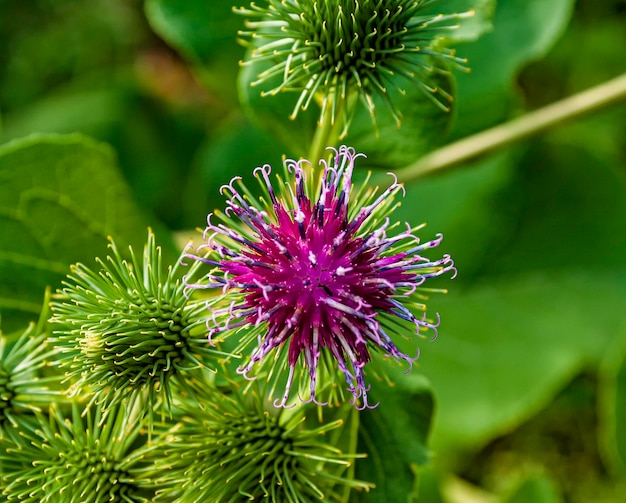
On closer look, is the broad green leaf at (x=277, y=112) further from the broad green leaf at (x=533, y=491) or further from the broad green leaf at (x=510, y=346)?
the broad green leaf at (x=533, y=491)

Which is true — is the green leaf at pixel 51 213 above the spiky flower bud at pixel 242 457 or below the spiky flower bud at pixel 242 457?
above

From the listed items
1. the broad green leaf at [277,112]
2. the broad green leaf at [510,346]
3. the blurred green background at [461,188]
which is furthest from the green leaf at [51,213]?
the broad green leaf at [510,346]

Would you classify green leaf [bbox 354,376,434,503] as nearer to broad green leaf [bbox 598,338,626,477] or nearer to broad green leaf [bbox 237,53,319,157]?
broad green leaf [bbox 237,53,319,157]

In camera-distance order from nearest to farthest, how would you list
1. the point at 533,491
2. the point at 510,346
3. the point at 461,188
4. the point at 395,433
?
the point at 395,433
the point at 533,491
the point at 510,346
the point at 461,188

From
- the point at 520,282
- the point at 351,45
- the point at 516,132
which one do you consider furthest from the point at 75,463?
the point at 520,282

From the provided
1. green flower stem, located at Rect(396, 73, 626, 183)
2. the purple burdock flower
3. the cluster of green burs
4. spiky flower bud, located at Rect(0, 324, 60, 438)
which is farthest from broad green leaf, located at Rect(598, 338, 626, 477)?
spiky flower bud, located at Rect(0, 324, 60, 438)

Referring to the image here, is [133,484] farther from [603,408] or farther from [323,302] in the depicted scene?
[603,408]

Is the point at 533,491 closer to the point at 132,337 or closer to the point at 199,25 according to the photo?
the point at 132,337
